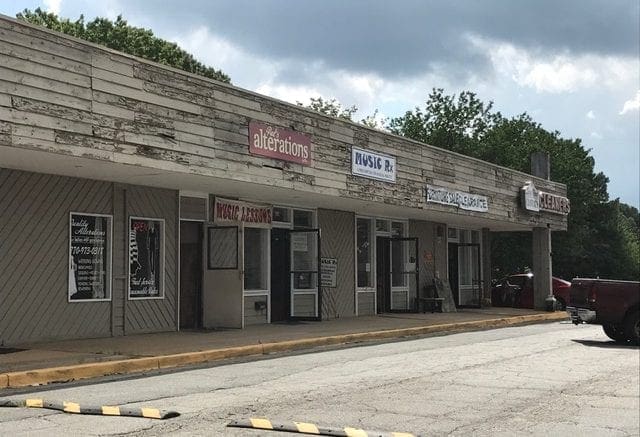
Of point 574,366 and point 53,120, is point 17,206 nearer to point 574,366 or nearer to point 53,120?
point 53,120

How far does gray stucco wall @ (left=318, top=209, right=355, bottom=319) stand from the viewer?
19.5m

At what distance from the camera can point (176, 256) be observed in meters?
15.2

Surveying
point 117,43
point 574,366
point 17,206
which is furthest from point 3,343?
point 117,43

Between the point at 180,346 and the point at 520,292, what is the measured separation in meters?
17.9

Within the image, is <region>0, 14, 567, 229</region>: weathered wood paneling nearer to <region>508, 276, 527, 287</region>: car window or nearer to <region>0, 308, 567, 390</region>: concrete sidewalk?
<region>0, 308, 567, 390</region>: concrete sidewalk

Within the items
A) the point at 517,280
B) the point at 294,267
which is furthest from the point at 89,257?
the point at 517,280

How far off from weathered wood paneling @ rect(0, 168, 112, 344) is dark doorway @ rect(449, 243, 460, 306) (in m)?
15.4

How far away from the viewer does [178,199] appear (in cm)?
1528

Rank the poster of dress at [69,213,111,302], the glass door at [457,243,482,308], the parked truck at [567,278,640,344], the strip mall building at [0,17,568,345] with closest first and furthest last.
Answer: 1. the strip mall building at [0,17,568,345]
2. the poster of dress at [69,213,111,302]
3. the parked truck at [567,278,640,344]
4. the glass door at [457,243,482,308]

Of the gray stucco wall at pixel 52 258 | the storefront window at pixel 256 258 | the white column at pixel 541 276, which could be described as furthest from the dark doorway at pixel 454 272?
the gray stucco wall at pixel 52 258

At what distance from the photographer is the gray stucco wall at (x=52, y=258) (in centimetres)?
1218

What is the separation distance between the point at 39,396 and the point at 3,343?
397cm

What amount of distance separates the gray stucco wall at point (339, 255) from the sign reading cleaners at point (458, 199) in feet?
7.65

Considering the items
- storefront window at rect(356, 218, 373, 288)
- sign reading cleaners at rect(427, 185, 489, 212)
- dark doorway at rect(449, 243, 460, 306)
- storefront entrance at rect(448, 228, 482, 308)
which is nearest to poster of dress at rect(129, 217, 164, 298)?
storefront window at rect(356, 218, 373, 288)
